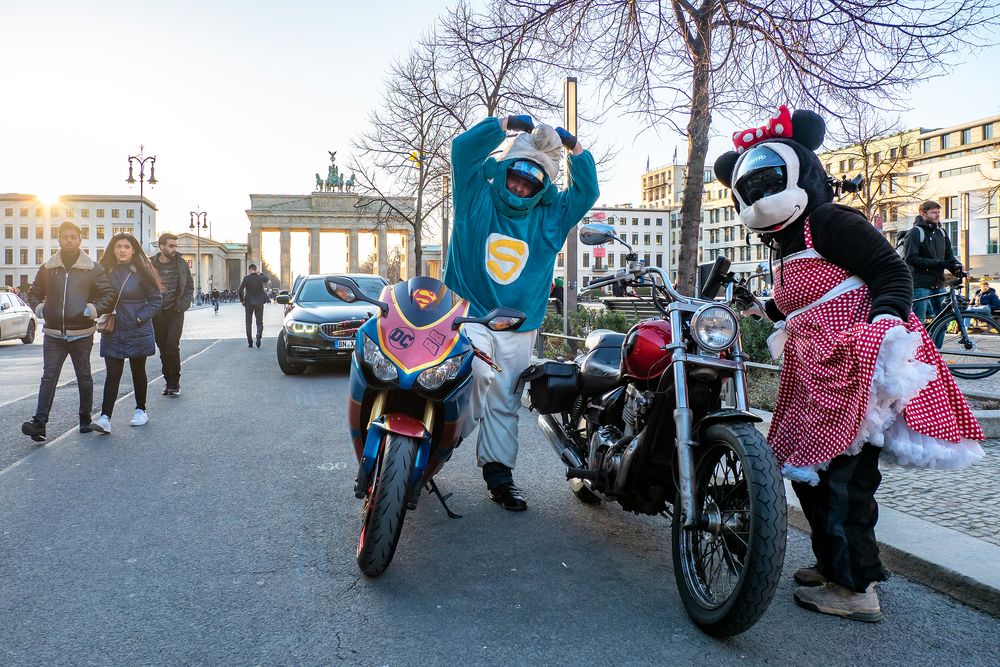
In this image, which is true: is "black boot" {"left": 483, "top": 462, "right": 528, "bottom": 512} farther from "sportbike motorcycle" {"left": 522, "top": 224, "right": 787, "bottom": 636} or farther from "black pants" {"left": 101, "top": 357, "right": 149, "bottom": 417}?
"black pants" {"left": 101, "top": 357, "right": 149, "bottom": 417}

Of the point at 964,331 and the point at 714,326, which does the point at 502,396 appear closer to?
the point at 714,326

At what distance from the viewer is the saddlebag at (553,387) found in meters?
3.88

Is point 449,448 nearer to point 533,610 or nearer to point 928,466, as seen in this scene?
point 533,610

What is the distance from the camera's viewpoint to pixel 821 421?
2809mm

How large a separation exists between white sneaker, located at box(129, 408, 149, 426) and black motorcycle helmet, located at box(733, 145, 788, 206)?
583cm

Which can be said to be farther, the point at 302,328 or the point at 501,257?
the point at 302,328

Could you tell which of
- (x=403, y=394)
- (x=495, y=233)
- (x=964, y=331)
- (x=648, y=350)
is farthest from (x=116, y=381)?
(x=964, y=331)

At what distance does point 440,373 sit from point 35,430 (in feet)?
14.9

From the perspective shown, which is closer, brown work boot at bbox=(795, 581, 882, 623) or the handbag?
brown work boot at bbox=(795, 581, 882, 623)

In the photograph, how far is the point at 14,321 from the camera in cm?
1920

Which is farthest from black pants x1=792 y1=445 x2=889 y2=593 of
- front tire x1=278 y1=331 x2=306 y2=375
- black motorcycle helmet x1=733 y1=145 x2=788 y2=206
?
front tire x1=278 y1=331 x2=306 y2=375

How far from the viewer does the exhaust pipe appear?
3.84 metres

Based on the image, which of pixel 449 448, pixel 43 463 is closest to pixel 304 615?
pixel 449 448

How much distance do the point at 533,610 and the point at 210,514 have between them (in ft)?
6.98
